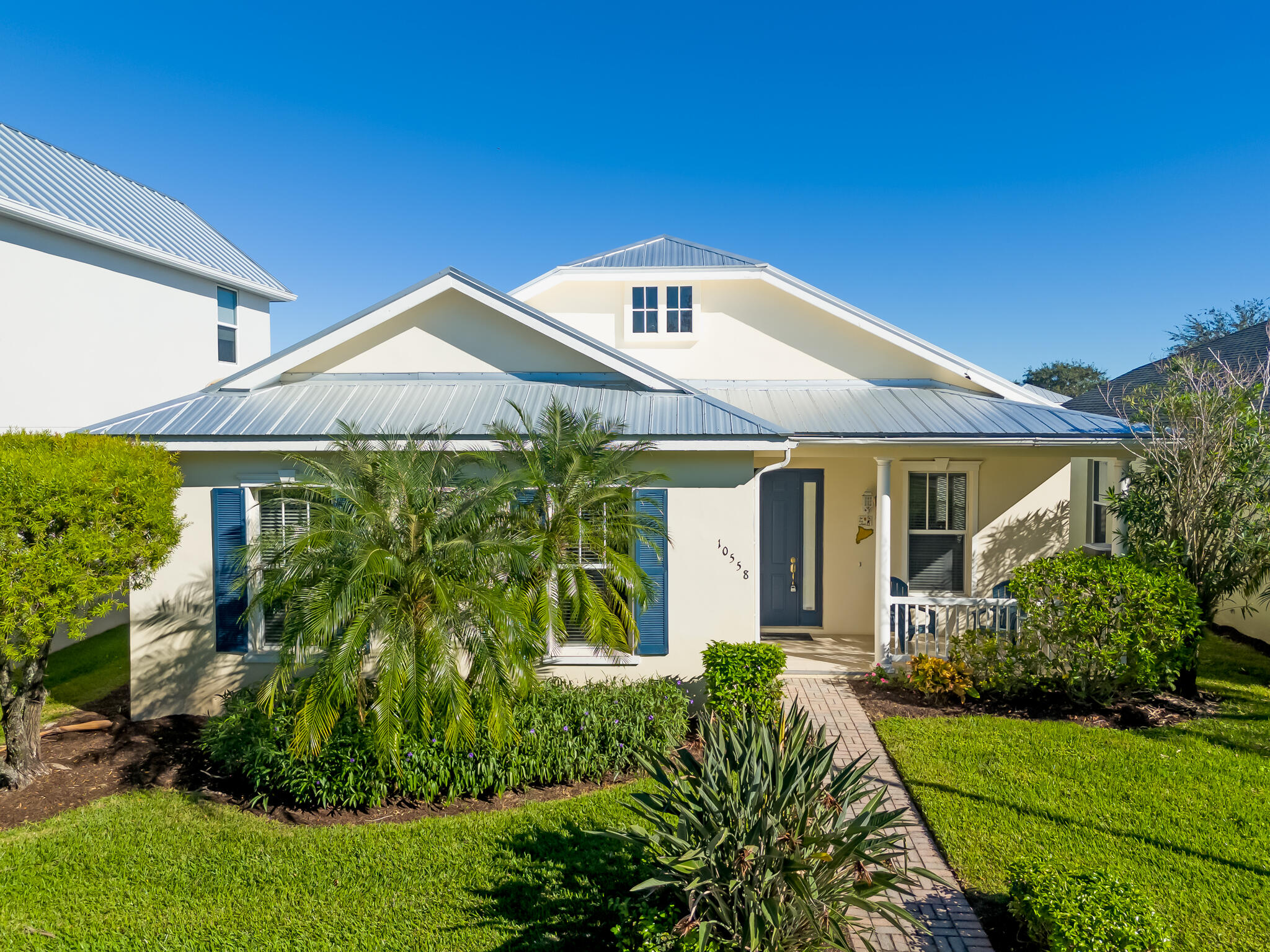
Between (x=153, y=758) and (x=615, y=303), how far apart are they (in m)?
9.00

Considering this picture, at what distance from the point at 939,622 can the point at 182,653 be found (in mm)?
9809

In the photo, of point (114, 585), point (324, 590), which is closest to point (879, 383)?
point (324, 590)

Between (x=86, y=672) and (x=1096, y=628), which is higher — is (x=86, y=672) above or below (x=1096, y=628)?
below

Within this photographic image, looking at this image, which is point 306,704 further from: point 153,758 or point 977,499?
point 977,499

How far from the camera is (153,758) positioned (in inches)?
275

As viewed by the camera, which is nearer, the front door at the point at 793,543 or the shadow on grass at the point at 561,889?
the shadow on grass at the point at 561,889

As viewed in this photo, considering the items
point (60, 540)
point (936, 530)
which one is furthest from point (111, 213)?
point (936, 530)

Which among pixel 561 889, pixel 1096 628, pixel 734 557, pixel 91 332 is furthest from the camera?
pixel 91 332

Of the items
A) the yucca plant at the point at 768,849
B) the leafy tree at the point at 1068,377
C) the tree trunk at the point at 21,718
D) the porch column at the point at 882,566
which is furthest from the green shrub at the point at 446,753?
the leafy tree at the point at 1068,377

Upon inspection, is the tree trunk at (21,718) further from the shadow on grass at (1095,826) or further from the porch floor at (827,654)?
the shadow on grass at (1095,826)

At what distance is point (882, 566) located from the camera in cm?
903

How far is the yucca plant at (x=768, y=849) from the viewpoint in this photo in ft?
11.8

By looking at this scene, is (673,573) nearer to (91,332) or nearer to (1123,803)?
(1123,803)

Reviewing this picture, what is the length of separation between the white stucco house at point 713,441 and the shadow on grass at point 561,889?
278 centimetres
